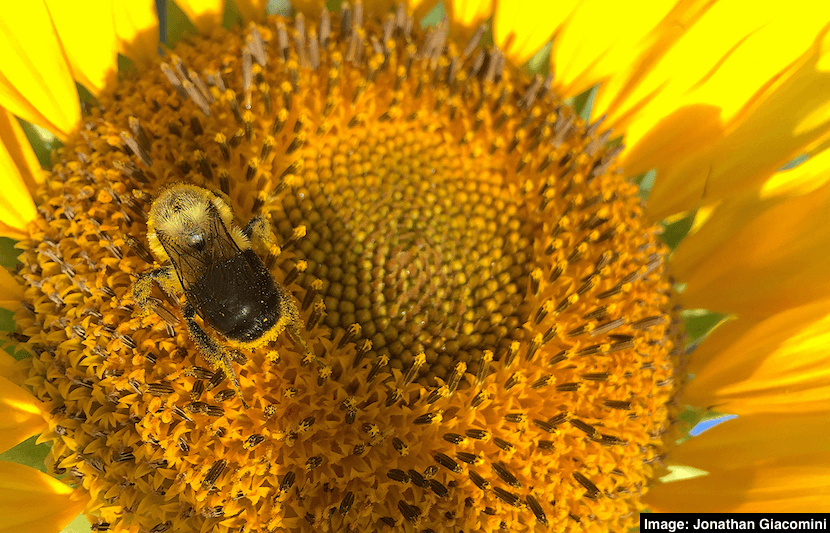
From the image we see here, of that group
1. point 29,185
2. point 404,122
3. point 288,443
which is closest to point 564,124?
point 404,122

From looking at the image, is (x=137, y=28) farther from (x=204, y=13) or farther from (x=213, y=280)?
(x=213, y=280)

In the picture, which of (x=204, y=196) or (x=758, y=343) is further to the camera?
(x=758, y=343)

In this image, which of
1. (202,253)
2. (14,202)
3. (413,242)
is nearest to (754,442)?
(413,242)

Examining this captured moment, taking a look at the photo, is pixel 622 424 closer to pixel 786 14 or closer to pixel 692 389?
pixel 692 389

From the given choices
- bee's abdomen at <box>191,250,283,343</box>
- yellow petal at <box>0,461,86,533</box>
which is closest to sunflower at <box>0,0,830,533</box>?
yellow petal at <box>0,461,86,533</box>

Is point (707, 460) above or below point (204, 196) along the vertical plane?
below
